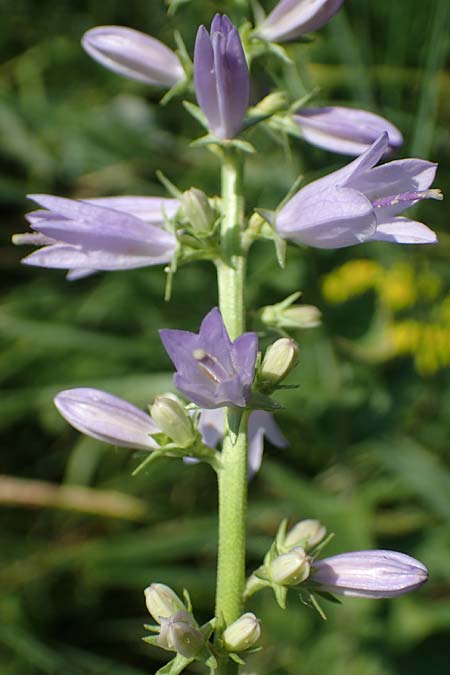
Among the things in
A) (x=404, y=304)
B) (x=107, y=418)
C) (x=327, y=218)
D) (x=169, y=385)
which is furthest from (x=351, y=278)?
(x=107, y=418)

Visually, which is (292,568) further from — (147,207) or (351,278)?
(351,278)

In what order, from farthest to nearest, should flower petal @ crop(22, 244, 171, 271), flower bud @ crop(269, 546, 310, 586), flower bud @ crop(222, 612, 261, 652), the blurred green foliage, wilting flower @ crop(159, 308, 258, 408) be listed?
the blurred green foliage
flower petal @ crop(22, 244, 171, 271)
flower bud @ crop(269, 546, 310, 586)
flower bud @ crop(222, 612, 261, 652)
wilting flower @ crop(159, 308, 258, 408)

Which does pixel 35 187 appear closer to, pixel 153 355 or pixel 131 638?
pixel 153 355

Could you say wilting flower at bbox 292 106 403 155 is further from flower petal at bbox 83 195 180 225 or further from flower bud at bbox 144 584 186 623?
flower bud at bbox 144 584 186 623

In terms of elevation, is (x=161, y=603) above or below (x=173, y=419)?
below

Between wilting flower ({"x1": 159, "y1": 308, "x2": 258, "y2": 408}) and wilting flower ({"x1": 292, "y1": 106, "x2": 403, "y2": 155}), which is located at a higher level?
wilting flower ({"x1": 292, "y1": 106, "x2": 403, "y2": 155})

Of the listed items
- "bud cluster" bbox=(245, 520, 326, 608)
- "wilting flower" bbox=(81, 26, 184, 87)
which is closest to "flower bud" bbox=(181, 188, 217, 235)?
"wilting flower" bbox=(81, 26, 184, 87)

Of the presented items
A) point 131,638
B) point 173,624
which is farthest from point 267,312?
point 131,638
